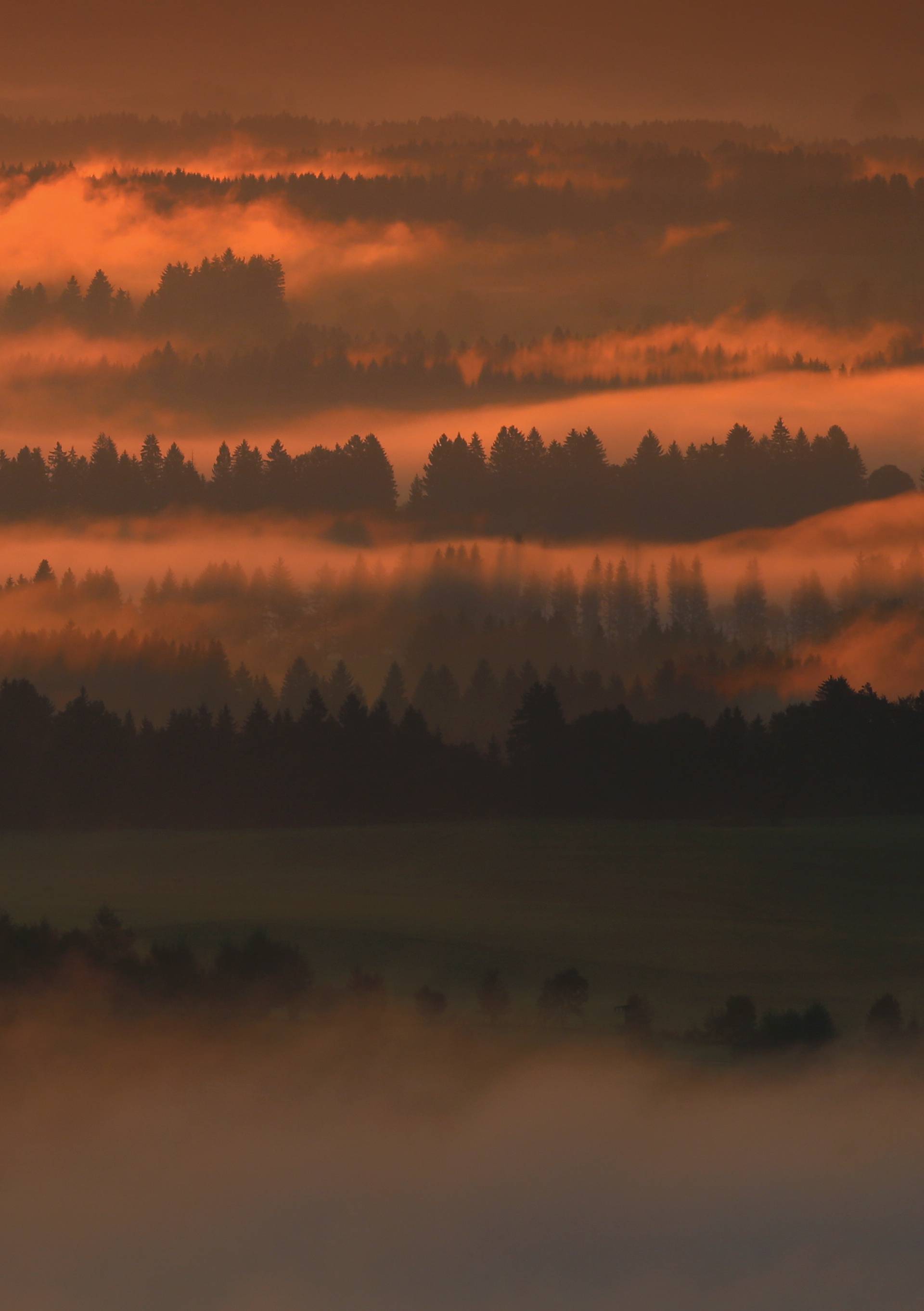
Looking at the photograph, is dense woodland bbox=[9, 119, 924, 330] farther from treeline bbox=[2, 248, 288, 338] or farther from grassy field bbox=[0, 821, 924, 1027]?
grassy field bbox=[0, 821, 924, 1027]

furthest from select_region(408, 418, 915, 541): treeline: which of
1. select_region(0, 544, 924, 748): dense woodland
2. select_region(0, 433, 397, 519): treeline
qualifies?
select_region(0, 433, 397, 519): treeline

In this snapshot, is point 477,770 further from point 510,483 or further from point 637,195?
point 637,195

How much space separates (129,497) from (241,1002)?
102 m

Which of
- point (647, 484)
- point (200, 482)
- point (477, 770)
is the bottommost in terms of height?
point (477, 770)

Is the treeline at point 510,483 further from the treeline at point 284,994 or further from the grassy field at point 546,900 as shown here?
the treeline at point 284,994

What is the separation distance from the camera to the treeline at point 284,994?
229 feet

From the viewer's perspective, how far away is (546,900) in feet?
294

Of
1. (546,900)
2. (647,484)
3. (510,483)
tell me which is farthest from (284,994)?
(647,484)

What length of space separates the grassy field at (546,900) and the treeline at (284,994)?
890mm

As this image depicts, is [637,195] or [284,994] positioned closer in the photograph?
[284,994]

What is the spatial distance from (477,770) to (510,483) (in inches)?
2414

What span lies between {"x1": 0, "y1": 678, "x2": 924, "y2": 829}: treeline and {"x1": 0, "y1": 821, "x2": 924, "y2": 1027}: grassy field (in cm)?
146

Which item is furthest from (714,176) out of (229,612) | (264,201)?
(229,612)

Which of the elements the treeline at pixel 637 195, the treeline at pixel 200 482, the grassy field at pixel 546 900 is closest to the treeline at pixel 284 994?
the grassy field at pixel 546 900
